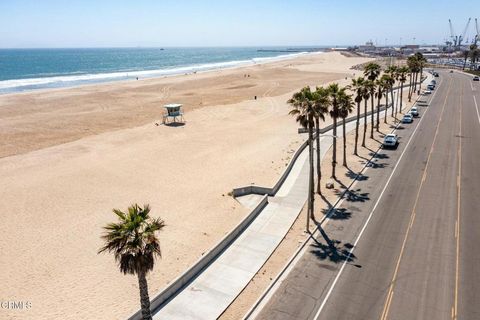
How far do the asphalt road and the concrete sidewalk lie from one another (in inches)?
86.0

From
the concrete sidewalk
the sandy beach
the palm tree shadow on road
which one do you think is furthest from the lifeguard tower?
the palm tree shadow on road

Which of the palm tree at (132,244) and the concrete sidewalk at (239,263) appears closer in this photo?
the palm tree at (132,244)

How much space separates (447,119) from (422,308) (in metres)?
51.4

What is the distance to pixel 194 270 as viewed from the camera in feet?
66.6

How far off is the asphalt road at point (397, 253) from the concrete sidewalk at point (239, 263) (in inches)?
86.0

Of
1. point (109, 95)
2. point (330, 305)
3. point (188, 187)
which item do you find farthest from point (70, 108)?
point (330, 305)

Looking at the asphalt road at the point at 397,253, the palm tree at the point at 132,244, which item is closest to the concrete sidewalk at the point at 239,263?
the asphalt road at the point at 397,253

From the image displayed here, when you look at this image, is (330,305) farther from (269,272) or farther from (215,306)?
(215,306)

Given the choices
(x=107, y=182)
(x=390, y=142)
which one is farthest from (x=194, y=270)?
(x=390, y=142)

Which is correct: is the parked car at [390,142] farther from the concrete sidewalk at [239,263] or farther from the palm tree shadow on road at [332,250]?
the palm tree shadow on road at [332,250]

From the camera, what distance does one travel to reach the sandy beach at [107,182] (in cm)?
2029

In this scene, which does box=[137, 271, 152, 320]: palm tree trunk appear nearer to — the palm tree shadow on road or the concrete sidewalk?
the concrete sidewalk

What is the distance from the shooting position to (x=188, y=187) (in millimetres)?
33250

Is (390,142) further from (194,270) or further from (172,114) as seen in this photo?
(194,270)
